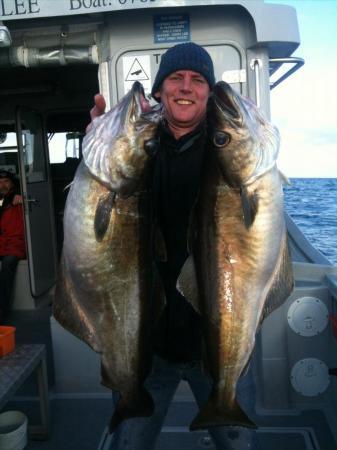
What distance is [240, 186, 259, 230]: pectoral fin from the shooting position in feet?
6.24

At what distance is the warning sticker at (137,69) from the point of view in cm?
418

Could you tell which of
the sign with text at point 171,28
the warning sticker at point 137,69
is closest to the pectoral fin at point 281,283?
the warning sticker at point 137,69

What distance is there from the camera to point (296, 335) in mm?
3840

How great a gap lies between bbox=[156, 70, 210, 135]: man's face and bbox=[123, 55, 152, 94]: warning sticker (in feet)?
6.85

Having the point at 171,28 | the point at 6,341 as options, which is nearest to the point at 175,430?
the point at 6,341

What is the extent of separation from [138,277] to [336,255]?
36.1 ft

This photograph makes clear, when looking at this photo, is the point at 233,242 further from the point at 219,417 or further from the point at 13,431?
the point at 13,431

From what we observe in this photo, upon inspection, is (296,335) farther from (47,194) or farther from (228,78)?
(47,194)

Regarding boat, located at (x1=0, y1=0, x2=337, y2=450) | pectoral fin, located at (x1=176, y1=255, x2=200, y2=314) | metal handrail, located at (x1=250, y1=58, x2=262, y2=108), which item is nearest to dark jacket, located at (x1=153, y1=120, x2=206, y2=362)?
pectoral fin, located at (x1=176, y1=255, x2=200, y2=314)

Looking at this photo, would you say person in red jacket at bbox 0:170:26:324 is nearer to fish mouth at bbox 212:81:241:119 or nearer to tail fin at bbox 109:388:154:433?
tail fin at bbox 109:388:154:433

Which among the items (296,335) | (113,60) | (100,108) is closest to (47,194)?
(113,60)

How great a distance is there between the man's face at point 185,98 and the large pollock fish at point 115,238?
0.57 ft

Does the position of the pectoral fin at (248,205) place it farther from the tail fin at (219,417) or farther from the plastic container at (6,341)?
the plastic container at (6,341)

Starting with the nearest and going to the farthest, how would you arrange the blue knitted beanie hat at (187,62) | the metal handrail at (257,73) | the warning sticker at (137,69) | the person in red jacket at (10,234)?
1. the blue knitted beanie hat at (187,62)
2. the metal handrail at (257,73)
3. the warning sticker at (137,69)
4. the person in red jacket at (10,234)
